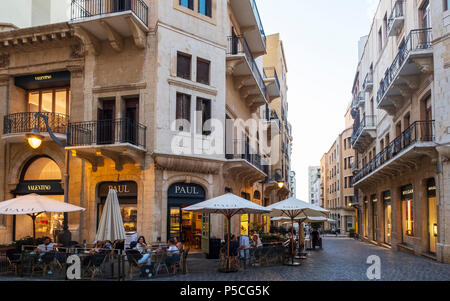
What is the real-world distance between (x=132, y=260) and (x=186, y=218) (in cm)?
618

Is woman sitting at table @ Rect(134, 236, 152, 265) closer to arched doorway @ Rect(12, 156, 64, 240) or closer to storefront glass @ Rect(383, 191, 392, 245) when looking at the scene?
arched doorway @ Rect(12, 156, 64, 240)

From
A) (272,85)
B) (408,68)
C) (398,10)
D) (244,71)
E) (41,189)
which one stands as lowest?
(41,189)

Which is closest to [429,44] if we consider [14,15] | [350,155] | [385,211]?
[385,211]

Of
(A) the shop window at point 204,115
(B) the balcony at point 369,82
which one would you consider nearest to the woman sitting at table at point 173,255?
(A) the shop window at point 204,115

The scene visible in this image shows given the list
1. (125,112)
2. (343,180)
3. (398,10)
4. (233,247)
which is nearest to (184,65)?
(125,112)

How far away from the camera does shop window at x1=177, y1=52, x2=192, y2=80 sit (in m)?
19.2

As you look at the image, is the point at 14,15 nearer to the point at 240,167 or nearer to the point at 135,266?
the point at 240,167

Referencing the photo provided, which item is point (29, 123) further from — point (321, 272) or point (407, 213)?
point (407, 213)

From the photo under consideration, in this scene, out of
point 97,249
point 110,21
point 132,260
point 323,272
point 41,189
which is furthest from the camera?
point 41,189

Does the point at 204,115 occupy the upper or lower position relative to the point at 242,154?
upper

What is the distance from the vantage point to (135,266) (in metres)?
13.2

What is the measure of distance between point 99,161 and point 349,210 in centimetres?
5273

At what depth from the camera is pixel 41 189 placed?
1970 cm

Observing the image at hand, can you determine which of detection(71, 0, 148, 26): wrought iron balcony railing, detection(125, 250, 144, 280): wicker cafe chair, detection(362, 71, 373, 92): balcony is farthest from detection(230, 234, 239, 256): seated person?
detection(362, 71, 373, 92): balcony
